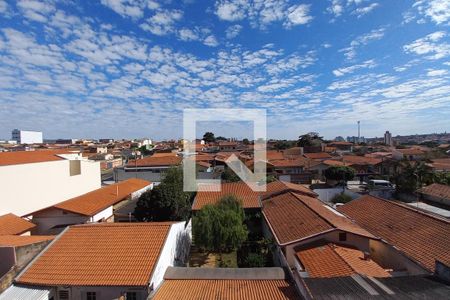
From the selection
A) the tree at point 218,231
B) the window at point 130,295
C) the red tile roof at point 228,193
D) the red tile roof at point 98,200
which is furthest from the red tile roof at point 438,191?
the red tile roof at point 98,200

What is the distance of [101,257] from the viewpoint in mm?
9766

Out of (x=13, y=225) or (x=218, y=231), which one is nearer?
(x=218, y=231)

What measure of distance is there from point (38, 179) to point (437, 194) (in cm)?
2763

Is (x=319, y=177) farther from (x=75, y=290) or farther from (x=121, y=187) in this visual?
(x=75, y=290)

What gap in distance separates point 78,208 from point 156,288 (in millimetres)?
10668

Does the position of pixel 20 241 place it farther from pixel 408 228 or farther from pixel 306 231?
pixel 408 228

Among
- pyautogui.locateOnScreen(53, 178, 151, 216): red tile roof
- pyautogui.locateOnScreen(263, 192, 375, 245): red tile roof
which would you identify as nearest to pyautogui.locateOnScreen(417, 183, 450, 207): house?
pyautogui.locateOnScreen(263, 192, 375, 245): red tile roof

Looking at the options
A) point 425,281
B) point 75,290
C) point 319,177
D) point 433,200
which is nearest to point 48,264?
point 75,290

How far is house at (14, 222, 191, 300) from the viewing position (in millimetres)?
8773

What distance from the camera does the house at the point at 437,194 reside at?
67.3 feet

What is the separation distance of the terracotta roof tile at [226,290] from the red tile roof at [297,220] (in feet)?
9.03

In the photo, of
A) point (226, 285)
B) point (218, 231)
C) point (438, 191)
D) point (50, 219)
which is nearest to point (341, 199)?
point (438, 191)

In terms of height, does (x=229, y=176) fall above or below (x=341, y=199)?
above

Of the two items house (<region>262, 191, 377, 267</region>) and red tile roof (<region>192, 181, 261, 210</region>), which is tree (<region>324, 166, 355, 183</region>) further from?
house (<region>262, 191, 377, 267</region>)
